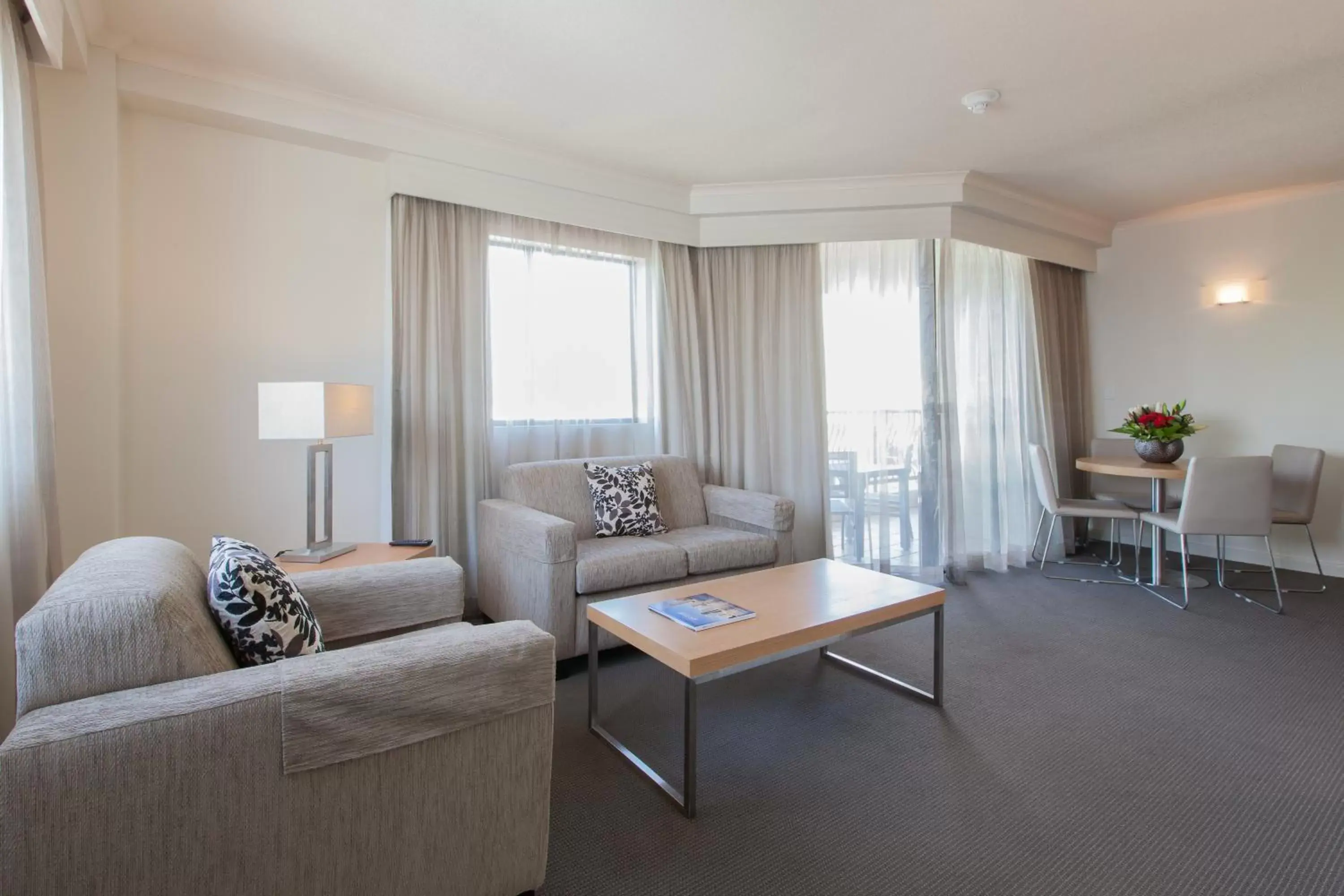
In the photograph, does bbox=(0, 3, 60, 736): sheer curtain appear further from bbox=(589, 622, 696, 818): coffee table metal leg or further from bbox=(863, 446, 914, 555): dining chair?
bbox=(863, 446, 914, 555): dining chair

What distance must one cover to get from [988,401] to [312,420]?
4287mm

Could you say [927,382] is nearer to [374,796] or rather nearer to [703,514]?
[703,514]

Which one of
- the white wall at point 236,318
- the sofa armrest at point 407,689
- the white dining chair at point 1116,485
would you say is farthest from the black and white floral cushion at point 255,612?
the white dining chair at point 1116,485

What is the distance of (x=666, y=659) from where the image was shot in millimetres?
1830

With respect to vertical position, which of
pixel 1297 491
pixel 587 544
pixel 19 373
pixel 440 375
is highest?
pixel 440 375

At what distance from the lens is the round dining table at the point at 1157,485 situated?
3883 millimetres

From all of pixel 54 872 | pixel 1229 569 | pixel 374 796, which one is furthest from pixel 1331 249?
pixel 54 872

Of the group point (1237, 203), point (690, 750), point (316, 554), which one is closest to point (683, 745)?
point (690, 750)

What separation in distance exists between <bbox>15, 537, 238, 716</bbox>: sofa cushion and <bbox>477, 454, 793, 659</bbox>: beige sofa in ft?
4.94

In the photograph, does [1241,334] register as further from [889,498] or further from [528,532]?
[528,532]

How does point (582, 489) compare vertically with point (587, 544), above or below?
above

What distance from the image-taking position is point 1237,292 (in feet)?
15.0

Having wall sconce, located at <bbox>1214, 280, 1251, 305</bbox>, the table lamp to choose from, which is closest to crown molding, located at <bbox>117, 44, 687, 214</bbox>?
the table lamp

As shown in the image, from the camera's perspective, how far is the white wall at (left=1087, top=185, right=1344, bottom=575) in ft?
14.0
